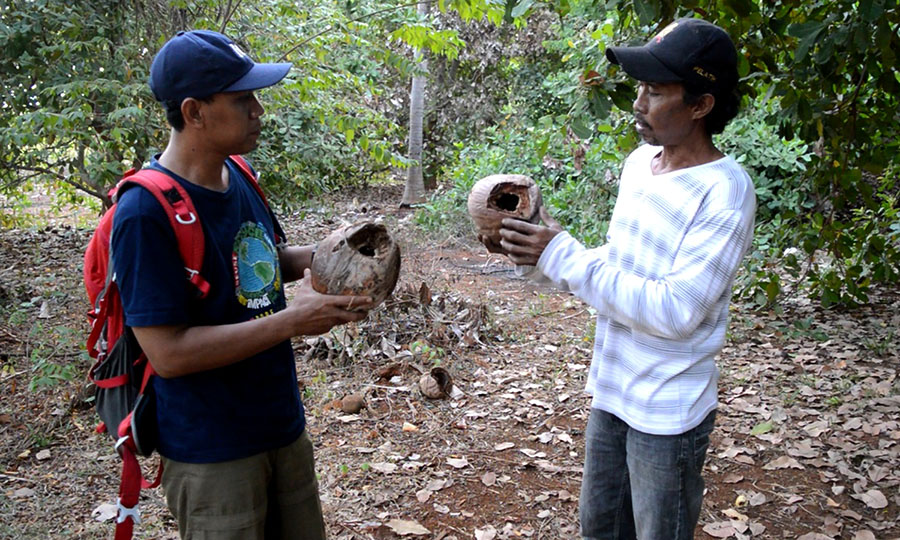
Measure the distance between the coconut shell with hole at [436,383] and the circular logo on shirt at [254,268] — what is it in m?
2.69

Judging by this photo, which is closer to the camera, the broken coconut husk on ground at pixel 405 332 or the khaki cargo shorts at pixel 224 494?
the khaki cargo shorts at pixel 224 494

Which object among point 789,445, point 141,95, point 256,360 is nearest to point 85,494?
point 256,360

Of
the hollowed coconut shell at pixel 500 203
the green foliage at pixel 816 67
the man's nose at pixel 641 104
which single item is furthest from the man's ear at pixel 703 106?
the green foliage at pixel 816 67

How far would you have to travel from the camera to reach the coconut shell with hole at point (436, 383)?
462cm

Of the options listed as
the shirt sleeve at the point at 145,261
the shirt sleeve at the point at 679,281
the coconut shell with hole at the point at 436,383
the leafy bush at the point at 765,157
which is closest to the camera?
the shirt sleeve at the point at 145,261

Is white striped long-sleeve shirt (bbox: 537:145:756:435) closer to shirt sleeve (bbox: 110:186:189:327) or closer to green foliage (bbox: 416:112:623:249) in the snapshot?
shirt sleeve (bbox: 110:186:189:327)

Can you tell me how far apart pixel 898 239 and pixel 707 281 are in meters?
5.05

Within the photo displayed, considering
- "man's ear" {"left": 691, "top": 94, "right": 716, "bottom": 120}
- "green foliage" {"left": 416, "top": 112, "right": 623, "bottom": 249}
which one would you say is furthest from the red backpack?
"green foliage" {"left": 416, "top": 112, "right": 623, "bottom": 249}

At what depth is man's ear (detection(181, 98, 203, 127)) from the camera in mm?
1825

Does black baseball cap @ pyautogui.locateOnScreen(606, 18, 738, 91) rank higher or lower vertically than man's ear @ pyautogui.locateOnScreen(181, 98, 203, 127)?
higher

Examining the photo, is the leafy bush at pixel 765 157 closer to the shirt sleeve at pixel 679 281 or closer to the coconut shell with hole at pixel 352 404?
the coconut shell with hole at pixel 352 404

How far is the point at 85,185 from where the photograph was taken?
6.22 meters

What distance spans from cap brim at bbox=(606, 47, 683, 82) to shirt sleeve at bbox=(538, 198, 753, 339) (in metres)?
0.39

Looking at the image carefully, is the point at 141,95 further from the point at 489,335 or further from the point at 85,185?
the point at 489,335
